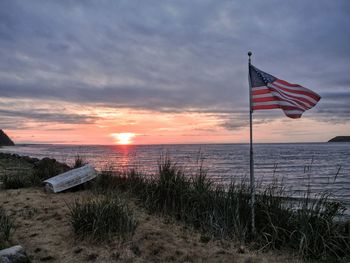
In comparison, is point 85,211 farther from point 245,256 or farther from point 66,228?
point 245,256

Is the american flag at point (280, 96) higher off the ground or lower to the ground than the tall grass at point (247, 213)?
higher

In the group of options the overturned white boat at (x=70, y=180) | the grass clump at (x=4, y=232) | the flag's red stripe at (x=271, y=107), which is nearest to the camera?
the grass clump at (x=4, y=232)

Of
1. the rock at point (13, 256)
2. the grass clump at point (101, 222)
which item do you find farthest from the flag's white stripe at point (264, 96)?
the rock at point (13, 256)

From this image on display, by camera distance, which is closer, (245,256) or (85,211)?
(245,256)

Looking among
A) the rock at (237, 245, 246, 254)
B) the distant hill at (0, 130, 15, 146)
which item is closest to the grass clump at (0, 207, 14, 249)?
the rock at (237, 245, 246, 254)

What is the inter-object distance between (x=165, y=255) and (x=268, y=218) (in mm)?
2480

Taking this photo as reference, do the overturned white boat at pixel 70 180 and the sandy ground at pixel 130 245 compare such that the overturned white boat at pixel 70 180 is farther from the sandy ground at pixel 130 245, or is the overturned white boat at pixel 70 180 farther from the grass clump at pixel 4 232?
the grass clump at pixel 4 232

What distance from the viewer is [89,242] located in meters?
5.85

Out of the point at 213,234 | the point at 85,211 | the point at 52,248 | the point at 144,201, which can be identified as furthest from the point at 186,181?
the point at 52,248

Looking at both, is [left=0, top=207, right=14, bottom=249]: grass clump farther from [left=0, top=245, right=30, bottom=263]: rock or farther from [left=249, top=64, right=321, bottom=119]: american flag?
[left=249, top=64, right=321, bottom=119]: american flag

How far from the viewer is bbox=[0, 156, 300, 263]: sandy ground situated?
541cm

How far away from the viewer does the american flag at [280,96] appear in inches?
235

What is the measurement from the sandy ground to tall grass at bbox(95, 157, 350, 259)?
18.2 inches

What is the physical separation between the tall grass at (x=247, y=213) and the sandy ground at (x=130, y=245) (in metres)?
0.46
